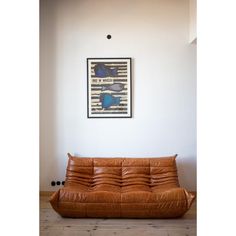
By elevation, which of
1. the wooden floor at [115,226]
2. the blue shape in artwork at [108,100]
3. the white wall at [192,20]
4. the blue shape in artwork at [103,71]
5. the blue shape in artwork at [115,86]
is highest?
the white wall at [192,20]

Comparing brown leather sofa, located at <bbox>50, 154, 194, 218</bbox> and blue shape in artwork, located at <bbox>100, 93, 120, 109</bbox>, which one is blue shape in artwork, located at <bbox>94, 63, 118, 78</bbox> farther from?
brown leather sofa, located at <bbox>50, 154, 194, 218</bbox>

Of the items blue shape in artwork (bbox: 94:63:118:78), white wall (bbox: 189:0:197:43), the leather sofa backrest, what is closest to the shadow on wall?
the leather sofa backrest

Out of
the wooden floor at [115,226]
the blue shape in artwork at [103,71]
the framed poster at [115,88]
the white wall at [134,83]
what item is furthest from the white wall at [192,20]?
the wooden floor at [115,226]

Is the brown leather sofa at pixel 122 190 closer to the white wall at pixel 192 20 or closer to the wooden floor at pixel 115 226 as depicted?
the wooden floor at pixel 115 226

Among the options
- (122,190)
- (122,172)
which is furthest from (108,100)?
(122,190)

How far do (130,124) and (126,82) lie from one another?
67 centimetres

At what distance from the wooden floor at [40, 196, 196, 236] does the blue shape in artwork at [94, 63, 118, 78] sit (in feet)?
7.21

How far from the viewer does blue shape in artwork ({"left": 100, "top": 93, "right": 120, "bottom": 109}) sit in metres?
5.04

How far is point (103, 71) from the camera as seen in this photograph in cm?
505

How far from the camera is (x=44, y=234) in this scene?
3498mm

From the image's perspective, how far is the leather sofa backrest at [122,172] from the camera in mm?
4457

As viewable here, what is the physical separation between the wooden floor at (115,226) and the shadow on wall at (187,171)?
2.84ft

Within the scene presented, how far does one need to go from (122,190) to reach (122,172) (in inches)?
16.0
